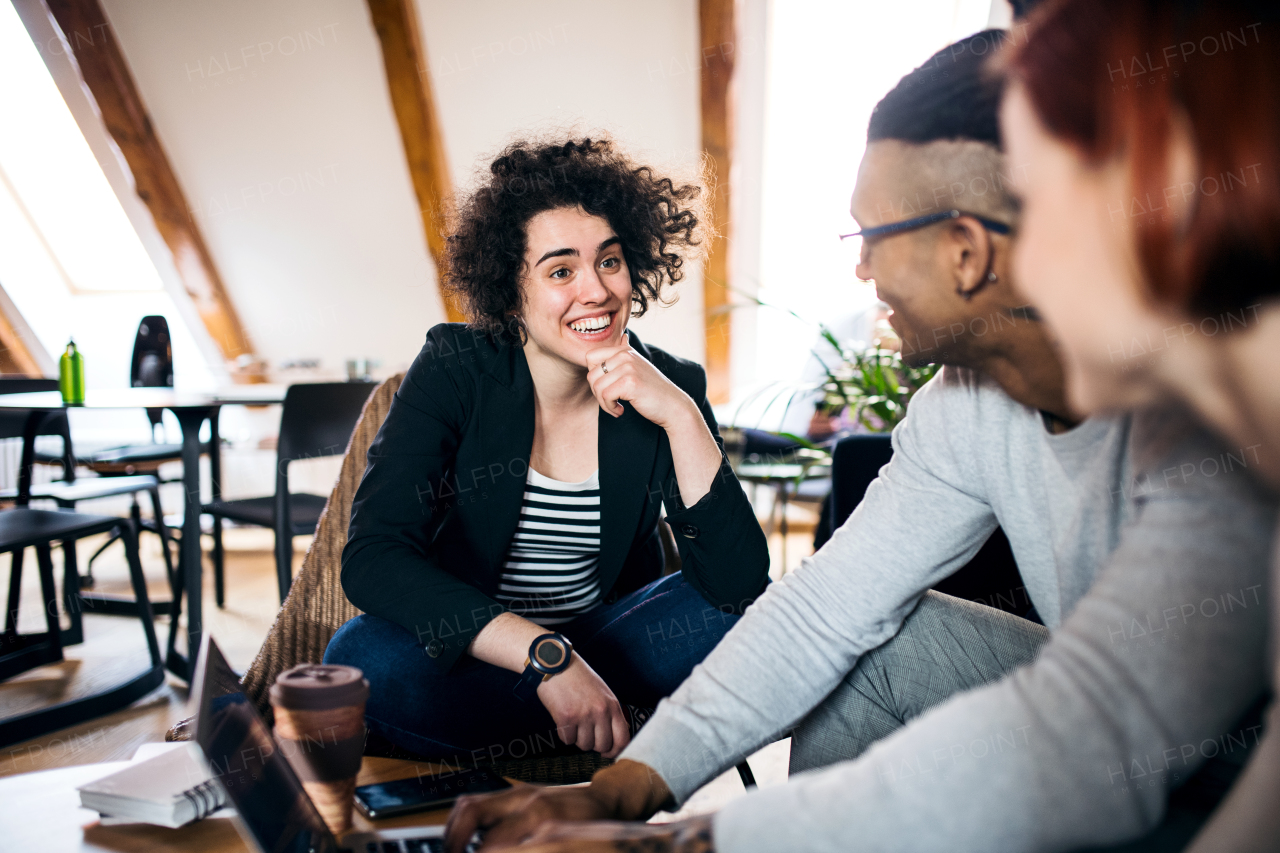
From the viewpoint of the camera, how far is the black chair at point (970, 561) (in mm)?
1371

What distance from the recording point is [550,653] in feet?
3.34

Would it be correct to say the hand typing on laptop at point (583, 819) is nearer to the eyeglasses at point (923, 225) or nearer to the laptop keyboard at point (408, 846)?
the laptop keyboard at point (408, 846)

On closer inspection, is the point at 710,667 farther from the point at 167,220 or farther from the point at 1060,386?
the point at 167,220

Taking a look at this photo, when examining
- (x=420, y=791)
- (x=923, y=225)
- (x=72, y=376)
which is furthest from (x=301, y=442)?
(x=923, y=225)

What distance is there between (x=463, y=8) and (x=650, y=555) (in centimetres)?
393

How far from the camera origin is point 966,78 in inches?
28.5

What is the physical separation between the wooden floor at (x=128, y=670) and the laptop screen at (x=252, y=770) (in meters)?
0.80

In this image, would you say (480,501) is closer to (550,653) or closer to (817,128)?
(550,653)

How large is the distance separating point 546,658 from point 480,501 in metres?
0.37

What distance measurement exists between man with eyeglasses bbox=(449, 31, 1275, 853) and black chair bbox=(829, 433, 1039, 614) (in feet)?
1.36

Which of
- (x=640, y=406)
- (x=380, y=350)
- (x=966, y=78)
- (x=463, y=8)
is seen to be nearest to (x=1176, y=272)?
(x=966, y=78)

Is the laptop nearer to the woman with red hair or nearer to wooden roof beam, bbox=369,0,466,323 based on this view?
the woman with red hair

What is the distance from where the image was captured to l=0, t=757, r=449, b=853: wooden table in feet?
2.34

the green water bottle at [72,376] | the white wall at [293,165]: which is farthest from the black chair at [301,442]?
the white wall at [293,165]
